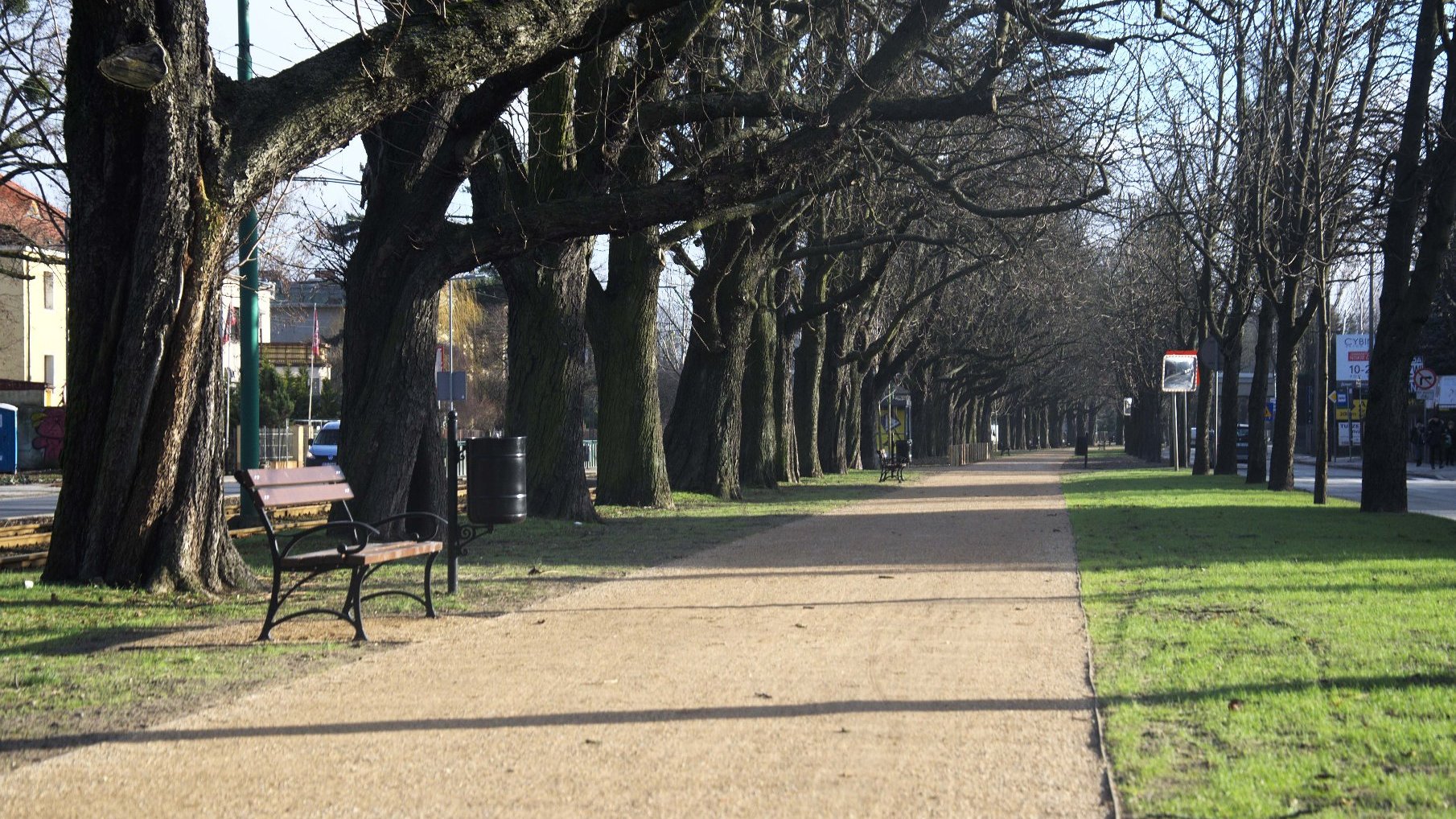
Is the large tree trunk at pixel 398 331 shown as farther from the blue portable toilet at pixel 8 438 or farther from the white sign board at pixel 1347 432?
the white sign board at pixel 1347 432

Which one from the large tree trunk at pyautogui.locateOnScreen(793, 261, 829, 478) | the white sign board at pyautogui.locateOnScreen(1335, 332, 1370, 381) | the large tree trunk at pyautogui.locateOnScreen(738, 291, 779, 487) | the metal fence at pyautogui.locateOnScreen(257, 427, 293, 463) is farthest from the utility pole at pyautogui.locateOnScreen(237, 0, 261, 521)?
the white sign board at pyautogui.locateOnScreen(1335, 332, 1370, 381)

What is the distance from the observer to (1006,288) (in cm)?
4209

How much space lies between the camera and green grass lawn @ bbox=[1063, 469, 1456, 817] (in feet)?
16.5

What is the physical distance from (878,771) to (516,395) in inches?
554

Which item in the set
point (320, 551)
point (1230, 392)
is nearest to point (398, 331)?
point (320, 551)

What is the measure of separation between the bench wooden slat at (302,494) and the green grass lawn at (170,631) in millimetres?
807

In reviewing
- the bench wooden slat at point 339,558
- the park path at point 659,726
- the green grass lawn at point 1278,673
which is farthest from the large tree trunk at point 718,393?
the bench wooden slat at point 339,558

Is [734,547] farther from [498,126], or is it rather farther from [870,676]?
[870,676]

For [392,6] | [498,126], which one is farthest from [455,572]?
[498,126]

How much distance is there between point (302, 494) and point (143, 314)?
179cm

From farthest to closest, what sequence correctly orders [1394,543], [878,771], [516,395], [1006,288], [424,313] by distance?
[1006,288] < [516,395] < [1394,543] < [424,313] < [878,771]

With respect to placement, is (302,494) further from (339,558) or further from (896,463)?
(896,463)

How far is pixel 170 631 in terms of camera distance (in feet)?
29.0

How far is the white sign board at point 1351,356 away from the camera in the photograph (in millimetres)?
55281
